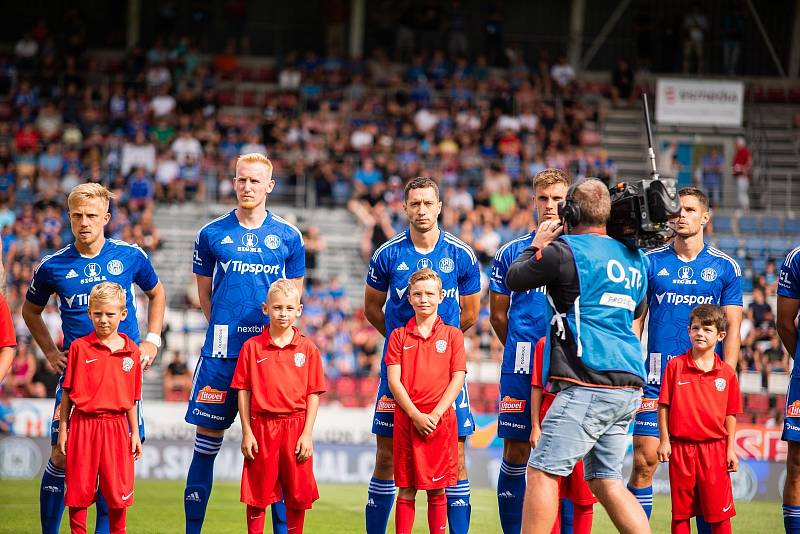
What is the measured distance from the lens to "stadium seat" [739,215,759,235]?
22.0 m

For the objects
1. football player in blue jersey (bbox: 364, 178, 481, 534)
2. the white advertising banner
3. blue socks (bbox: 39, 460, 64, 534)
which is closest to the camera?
football player in blue jersey (bbox: 364, 178, 481, 534)

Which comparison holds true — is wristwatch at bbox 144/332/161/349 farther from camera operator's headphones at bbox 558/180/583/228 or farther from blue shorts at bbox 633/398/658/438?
blue shorts at bbox 633/398/658/438

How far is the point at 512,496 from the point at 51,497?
10.5ft

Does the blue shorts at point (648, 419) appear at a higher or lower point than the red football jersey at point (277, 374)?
lower

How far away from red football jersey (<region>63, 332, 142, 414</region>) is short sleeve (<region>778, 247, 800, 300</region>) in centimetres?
457

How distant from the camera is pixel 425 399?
7.17 meters

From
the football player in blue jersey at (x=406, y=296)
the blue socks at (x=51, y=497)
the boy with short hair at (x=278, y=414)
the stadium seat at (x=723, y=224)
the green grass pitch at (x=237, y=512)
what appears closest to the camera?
the boy with short hair at (x=278, y=414)

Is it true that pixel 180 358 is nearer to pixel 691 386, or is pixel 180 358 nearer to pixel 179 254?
pixel 179 254

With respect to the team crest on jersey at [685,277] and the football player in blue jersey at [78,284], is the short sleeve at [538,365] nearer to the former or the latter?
the team crest on jersey at [685,277]

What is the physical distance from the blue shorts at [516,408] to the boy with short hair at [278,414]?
1.34 m

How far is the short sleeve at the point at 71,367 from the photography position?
23.0 ft

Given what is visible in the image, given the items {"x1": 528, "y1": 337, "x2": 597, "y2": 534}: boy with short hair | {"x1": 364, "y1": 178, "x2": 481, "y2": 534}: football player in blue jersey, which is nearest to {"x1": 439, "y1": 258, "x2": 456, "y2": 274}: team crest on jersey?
{"x1": 364, "y1": 178, "x2": 481, "y2": 534}: football player in blue jersey

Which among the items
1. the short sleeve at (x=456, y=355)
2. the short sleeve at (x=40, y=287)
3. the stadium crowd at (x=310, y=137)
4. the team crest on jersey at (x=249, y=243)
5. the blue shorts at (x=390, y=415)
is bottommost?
the blue shorts at (x=390, y=415)

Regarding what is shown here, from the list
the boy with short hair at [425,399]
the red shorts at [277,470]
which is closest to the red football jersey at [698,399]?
the boy with short hair at [425,399]
